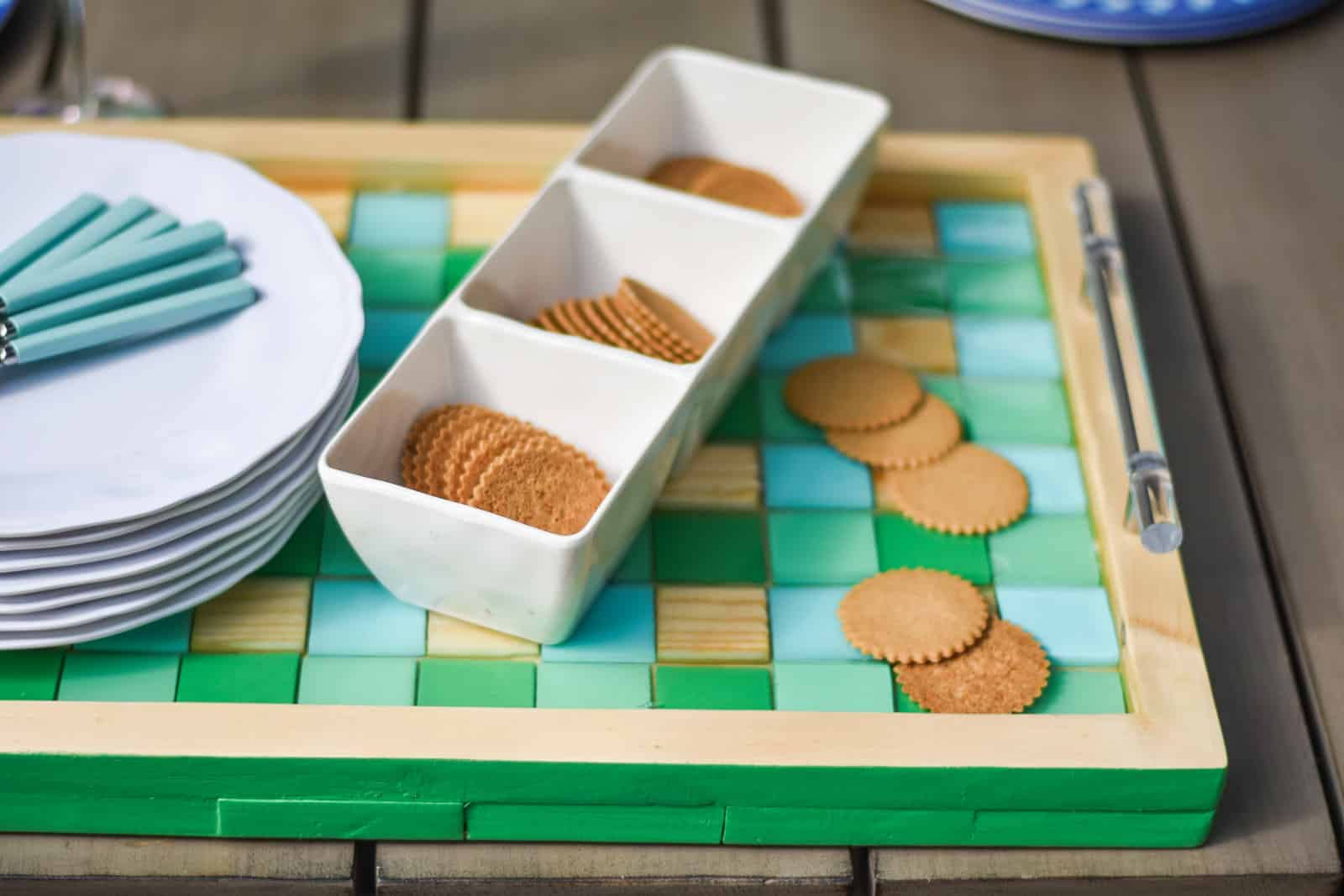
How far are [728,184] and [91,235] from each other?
1.15ft

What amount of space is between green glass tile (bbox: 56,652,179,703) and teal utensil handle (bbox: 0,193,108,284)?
20 centimetres

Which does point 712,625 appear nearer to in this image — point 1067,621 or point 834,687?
point 834,687

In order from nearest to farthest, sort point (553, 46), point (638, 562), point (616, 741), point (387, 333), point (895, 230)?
point (616, 741) → point (638, 562) → point (387, 333) → point (895, 230) → point (553, 46)

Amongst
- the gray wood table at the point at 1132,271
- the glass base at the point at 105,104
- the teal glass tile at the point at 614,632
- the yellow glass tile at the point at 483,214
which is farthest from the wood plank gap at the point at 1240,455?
the glass base at the point at 105,104

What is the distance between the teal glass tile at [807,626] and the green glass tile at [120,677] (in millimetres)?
273

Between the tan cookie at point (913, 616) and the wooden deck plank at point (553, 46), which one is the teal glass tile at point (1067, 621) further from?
the wooden deck plank at point (553, 46)

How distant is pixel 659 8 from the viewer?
4.01ft

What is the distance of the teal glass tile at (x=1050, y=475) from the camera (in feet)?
2.65

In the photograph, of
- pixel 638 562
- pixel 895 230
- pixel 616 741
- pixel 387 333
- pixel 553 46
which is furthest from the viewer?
pixel 553 46

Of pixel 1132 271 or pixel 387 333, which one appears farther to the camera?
pixel 1132 271

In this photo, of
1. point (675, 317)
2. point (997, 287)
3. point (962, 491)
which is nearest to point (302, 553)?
point (675, 317)

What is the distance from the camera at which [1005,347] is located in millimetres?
897

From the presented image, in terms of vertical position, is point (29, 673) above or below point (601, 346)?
below

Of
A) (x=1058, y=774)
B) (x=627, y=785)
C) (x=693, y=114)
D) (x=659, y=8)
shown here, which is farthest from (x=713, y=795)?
(x=659, y=8)
